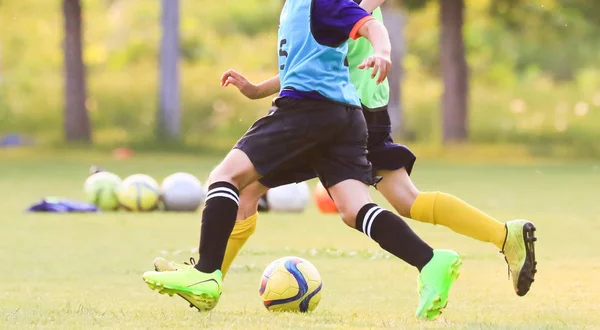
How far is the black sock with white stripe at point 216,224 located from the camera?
577 cm

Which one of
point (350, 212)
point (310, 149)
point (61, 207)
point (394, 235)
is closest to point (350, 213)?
point (350, 212)

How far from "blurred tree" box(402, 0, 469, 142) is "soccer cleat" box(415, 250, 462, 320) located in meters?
20.3

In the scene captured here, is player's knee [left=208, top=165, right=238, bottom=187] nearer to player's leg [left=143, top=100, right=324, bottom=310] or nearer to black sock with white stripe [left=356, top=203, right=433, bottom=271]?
player's leg [left=143, top=100, right=324, bottom=310]

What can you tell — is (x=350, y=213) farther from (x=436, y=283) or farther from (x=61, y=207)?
(x=61, y=207)

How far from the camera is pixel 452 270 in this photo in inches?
218

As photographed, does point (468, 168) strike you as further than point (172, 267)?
Yes

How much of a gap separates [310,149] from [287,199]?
7040 millimetres

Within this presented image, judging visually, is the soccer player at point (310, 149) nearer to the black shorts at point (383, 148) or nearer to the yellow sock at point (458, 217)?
the black shorts at point (383, 148)

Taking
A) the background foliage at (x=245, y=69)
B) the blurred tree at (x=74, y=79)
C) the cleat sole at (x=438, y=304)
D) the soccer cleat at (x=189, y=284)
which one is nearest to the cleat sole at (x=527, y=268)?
the cleat sole at (x=438, y=304)

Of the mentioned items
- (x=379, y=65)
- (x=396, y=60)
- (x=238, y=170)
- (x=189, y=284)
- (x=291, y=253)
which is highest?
(x=379, y=65)

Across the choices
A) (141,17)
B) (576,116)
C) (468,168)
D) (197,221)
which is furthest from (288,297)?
(141,17)

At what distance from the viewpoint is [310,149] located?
5.84 metres

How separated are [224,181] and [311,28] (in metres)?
0.85

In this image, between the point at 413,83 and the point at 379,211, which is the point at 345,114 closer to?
the point at 379,211
